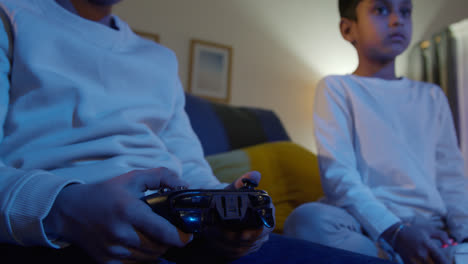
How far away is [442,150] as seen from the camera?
1.06 meters

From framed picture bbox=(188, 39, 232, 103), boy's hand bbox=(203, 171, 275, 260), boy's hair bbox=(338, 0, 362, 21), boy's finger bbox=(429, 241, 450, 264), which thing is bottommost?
boy's finger bbox=(429, 241, 450, 264)

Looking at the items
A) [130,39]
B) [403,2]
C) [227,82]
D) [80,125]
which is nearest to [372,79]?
[403,2]

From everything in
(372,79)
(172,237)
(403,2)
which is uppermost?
(403,2)

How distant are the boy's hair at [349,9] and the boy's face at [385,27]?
0.04m

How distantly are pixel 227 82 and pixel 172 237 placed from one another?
1.95m

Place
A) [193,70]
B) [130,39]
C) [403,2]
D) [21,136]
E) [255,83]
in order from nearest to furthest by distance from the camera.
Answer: [21,136] < [130,39] < [403,2] < [193,70] < [255,83]

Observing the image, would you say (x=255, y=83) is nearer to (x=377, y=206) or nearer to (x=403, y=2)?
(x=403, y=2)

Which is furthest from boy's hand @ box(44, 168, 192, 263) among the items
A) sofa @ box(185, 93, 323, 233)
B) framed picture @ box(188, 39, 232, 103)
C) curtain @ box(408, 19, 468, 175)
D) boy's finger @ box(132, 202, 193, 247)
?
curtain @ box(408, 19, 468, 175)

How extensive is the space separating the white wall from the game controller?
71.6 inches

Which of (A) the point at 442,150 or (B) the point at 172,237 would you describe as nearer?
(B) the point at 172,237

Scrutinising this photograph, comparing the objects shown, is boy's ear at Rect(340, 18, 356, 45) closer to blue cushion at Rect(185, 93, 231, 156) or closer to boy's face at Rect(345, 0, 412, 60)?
boy's face at Rect(345, 0, 412, 60)

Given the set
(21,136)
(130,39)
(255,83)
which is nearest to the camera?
(21,136)

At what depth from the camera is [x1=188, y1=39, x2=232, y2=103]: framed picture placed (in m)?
2.14

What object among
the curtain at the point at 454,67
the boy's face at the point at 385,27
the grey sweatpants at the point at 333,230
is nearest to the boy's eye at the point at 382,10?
the boy's face at the point at 385,27
